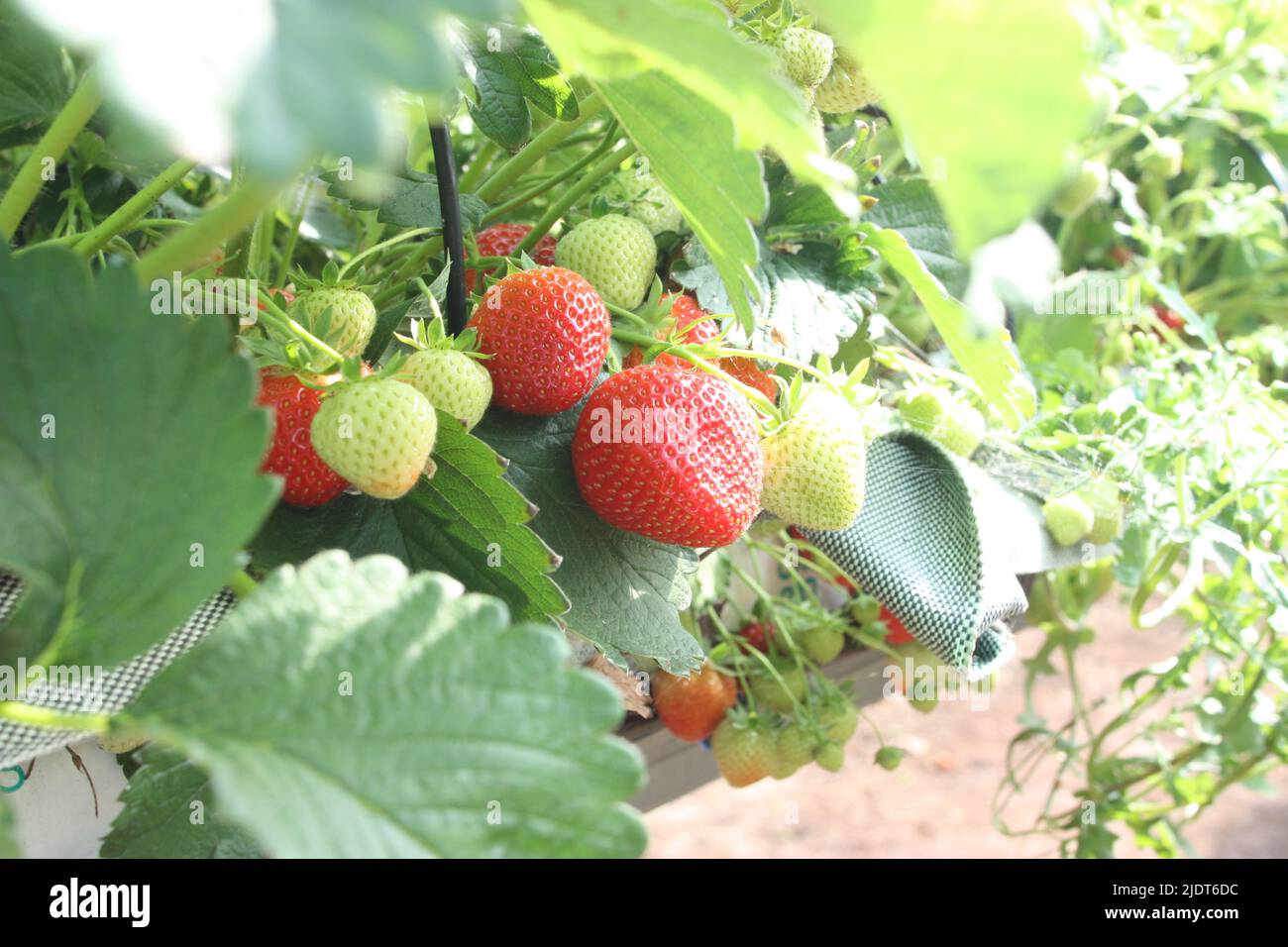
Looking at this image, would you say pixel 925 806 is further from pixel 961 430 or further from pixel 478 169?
pixel 478 169

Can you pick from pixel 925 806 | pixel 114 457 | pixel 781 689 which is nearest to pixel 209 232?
pixel 114 457

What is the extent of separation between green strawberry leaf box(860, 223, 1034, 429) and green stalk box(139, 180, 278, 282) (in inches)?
11.6

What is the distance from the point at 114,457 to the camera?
0.81 feet

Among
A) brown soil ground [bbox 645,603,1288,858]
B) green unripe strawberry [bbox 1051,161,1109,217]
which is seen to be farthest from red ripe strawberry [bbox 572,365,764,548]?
brown soil ground [bbox 645,603,1288,858]

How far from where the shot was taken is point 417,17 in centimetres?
18

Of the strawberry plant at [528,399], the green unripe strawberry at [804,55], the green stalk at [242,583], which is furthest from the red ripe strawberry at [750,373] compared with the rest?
the green stalk at [242,583]

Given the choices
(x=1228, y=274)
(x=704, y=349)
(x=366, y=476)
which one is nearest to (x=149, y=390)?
(x=366, y=476)

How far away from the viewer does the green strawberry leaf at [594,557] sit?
0.40m

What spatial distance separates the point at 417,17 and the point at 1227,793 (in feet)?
8.06

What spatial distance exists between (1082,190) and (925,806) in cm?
170

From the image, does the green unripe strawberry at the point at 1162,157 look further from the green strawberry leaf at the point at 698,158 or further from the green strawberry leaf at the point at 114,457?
the green strawberry leaf at the point at 114,457

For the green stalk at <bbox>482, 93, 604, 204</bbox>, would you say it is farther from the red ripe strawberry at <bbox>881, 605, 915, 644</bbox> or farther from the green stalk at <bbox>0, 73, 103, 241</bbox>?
the red ripe strawberry at <bbox>881, 605, 915, 644</bbox>

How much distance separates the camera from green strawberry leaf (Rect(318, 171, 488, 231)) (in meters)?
0.44

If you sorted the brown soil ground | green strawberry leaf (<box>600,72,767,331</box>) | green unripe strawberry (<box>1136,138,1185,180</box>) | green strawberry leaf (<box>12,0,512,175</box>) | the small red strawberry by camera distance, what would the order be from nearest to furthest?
green strawberry leaf (<box>12,0,512,175</box>), green strawberry leaf (<box>600,72,767,331</box>), the small red strawberry, green unripe strawberry (<box>1136,138,1185,180</box>), the brown soil ground
